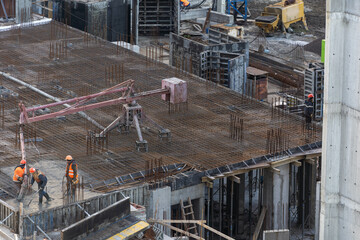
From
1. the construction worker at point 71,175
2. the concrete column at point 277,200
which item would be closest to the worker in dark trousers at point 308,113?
the concrete column at point 277,200

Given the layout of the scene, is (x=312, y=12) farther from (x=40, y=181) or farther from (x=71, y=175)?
(x=40, y=181)

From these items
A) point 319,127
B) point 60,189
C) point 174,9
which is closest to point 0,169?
point 60,189

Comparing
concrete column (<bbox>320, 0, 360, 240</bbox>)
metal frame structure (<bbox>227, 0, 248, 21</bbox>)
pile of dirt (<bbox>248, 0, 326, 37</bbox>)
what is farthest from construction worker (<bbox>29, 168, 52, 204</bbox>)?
metal frame structure (<bbox>227, 0, 248, 21</bbox>)

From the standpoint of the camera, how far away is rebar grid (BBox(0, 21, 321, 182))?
4006 centimetres

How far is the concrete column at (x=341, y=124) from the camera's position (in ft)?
93.5

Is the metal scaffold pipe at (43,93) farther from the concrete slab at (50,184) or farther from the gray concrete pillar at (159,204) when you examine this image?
the gray concrete pillar at (159,204)

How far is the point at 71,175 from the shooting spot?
34938 mm

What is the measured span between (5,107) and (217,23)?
30.4 metres

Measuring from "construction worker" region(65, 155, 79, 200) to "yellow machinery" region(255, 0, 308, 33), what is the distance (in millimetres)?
43471

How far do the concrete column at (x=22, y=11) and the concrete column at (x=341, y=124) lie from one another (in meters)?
35.8

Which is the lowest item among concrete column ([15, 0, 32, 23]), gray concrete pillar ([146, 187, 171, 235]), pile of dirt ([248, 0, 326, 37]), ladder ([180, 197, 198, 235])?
ladder ([180, 197, 198, 235])

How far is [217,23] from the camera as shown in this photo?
7344 centimetres

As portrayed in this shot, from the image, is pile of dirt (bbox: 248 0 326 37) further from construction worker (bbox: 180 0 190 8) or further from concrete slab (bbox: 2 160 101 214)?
concrete slab (bbox: 2 160 101 214)

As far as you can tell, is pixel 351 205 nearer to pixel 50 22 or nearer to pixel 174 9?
pixel 50 22
